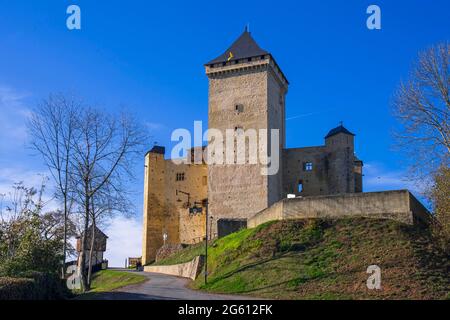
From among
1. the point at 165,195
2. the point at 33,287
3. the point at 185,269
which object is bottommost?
the point at 185,269

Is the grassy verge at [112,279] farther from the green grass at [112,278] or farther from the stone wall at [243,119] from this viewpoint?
the stone wall at [243,119]

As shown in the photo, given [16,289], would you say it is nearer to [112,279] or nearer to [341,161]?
[112,279]

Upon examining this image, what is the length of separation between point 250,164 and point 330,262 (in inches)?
910

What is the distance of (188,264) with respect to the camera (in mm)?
36938

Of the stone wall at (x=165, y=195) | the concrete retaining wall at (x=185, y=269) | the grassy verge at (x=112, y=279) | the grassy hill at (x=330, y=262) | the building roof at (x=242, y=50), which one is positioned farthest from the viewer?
the stone wall at (x=165, y=195)

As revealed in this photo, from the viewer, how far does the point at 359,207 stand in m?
29.7

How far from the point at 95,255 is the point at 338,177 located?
2600 cm

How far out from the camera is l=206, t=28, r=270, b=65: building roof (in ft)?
169

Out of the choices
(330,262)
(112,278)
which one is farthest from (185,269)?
(330,262)

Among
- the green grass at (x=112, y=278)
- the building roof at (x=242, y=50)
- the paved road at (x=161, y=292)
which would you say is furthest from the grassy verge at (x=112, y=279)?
the building roof at (x=242, y=50)

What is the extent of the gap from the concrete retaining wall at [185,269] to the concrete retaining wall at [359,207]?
5.50 m

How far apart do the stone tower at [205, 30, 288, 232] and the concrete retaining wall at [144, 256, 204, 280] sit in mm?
7855

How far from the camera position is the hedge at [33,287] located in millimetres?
15805
